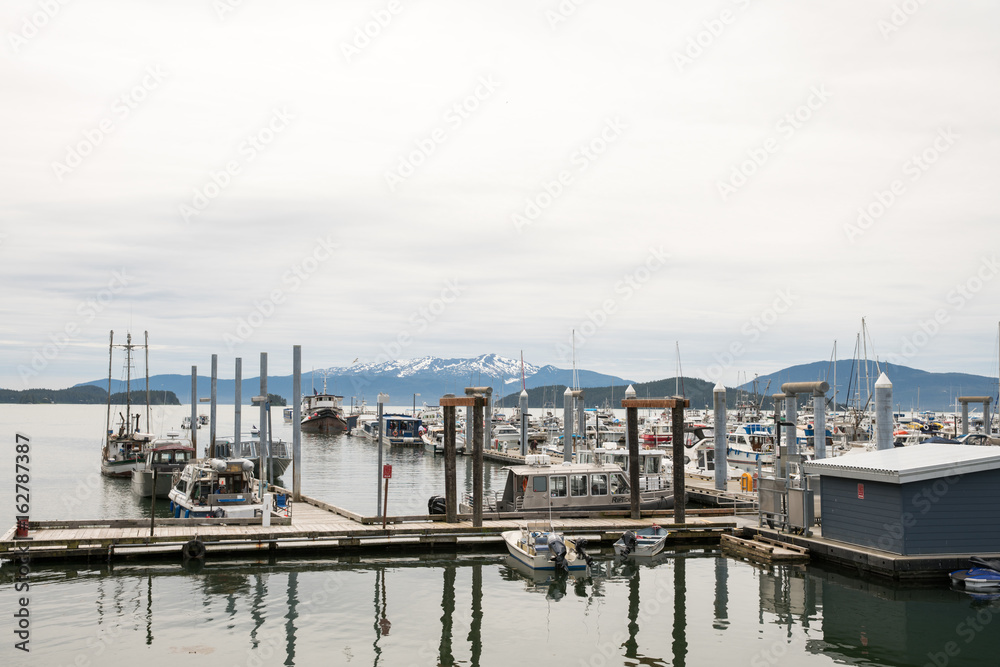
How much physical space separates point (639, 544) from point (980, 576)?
9.54m

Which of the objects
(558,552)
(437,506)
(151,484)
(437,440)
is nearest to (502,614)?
(558,552)

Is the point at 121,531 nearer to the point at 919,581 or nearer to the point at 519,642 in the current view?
the point at 519,642

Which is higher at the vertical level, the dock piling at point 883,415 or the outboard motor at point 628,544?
the dock piling at point 883,415

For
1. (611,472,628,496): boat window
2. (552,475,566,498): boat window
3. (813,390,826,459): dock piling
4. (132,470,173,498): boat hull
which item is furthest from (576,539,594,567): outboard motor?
(132,470,173,498): boat hull


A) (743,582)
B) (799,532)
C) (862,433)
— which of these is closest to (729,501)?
(799,532)

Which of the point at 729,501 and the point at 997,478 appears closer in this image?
the point at 997,478

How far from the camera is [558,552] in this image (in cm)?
2478

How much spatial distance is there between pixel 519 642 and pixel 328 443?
86867mm

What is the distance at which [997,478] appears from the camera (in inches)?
888

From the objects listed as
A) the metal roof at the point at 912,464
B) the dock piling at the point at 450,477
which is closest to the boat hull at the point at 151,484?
the dock piling at the point at 450,477

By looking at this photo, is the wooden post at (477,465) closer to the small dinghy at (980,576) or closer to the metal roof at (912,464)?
the metal roof at (912,464)

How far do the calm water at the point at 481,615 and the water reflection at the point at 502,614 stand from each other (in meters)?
0.06

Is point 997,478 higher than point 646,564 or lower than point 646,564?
higher

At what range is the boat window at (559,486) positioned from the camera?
3155cm
